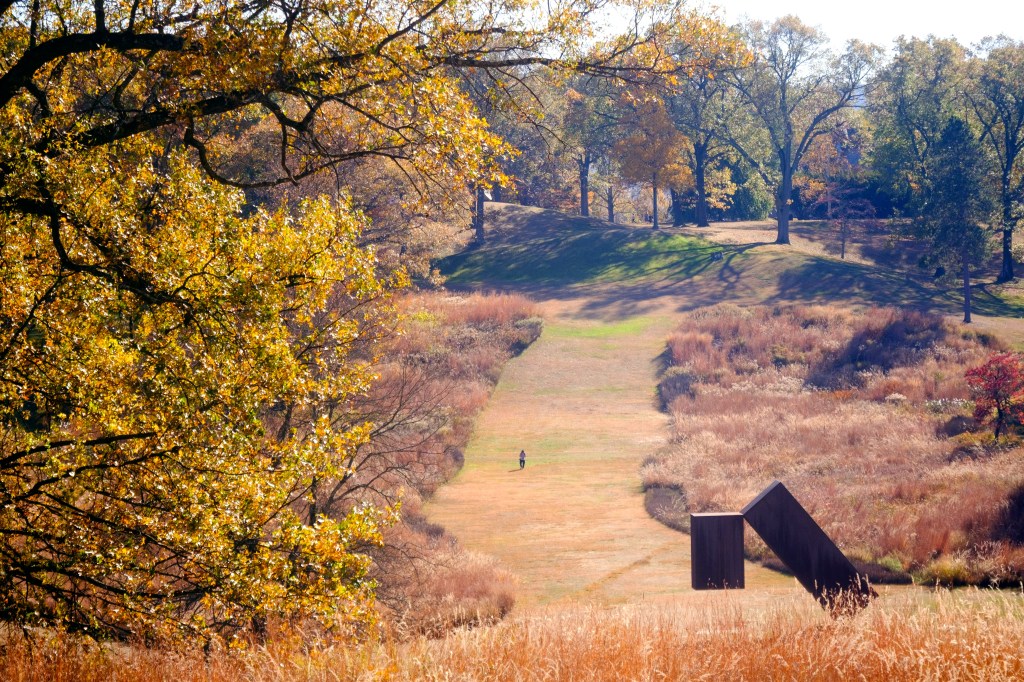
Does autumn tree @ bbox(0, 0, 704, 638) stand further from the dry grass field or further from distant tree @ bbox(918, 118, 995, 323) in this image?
distant tree @ bbox(918, 118, 995, 323)

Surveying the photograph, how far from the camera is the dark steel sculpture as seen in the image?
652 centimetres

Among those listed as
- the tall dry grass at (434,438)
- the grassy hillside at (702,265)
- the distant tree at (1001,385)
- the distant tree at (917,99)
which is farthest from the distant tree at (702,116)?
the distant tree at (1001,385)

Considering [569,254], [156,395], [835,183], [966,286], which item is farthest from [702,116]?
[156,395]

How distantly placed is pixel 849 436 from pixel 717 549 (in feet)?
63.8

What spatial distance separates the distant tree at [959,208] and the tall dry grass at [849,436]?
6.01 metres

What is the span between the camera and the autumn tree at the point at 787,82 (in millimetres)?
54750

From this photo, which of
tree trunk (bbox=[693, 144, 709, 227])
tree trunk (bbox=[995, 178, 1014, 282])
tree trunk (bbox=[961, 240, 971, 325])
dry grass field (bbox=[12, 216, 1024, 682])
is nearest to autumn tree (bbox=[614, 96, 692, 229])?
dry grass field (bbox=[12, 216, 1024, 682])

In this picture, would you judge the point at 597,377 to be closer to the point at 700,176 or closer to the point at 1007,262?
the point at 1007,262

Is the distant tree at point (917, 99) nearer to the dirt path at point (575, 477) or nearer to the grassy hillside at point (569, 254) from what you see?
the grassy hillside at point (569, 254)

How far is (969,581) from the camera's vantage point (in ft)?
45.9

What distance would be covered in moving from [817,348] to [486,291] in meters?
20.2

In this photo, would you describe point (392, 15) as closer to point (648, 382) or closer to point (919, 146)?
point (648, 382)

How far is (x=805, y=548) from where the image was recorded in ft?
22.6

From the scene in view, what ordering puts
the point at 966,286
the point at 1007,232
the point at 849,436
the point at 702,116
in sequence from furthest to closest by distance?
the point at 702,116 → the point at 1007,232 → the point at 966,286 → the point at 849,436
